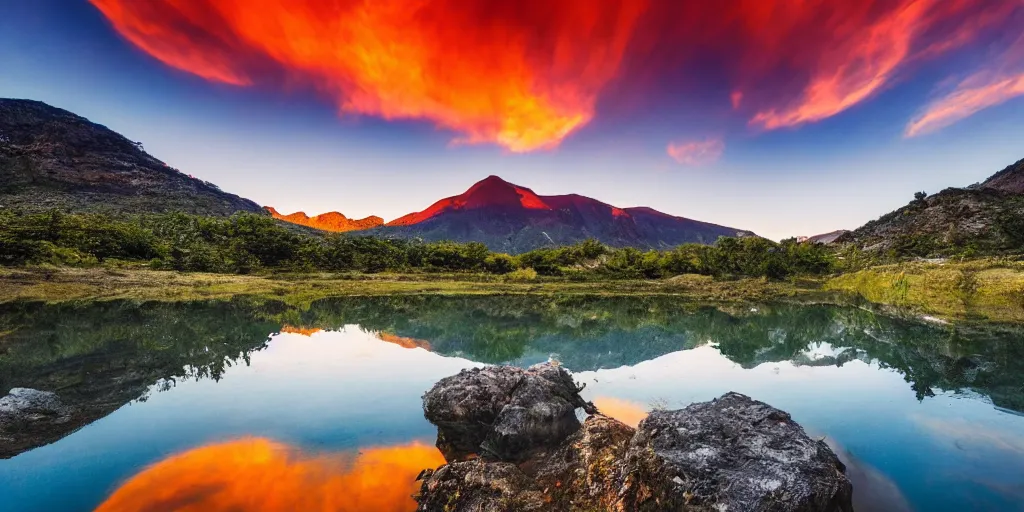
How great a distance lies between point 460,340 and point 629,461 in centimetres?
1805

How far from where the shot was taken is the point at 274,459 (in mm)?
8766

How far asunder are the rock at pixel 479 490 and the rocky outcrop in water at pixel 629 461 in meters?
0.02

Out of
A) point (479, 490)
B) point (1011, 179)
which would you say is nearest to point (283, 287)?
point (479, 490)

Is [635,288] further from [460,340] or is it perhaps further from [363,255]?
[363,255]

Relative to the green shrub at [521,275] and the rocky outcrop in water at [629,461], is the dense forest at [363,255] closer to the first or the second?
the green shrub at [521,275]

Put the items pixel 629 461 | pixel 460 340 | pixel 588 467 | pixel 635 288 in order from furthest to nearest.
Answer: pixel 635 288 → pixel 460 340 → pixel 588 467 → pixel 629 461

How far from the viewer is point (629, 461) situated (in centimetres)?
630

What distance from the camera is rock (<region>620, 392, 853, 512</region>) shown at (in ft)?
17.1

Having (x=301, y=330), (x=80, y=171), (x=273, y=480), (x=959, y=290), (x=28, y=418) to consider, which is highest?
(x=80, y=171)

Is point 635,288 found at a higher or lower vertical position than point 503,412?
lower

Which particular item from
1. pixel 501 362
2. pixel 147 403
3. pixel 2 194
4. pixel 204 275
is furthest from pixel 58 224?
pixel 2 194

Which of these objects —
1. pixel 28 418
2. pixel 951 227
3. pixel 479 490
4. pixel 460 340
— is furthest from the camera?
pixel 951 227

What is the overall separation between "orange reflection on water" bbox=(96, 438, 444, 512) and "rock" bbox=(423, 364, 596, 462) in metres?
0.75

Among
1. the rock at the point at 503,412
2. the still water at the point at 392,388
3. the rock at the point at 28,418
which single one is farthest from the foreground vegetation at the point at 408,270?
the rock at the point at 503,412
